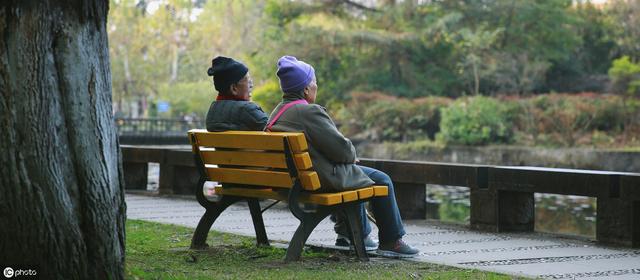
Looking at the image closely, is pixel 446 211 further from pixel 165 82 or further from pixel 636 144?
pixel 165 82

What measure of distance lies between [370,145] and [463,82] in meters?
6.03

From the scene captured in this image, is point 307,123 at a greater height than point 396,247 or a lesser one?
greater

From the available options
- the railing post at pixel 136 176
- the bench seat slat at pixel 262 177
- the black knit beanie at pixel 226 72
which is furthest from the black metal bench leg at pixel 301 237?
the railing post at pixel 136 176

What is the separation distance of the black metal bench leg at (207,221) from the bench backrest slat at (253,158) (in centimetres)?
17

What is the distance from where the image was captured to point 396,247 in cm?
731

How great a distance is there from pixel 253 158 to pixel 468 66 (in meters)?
37.3

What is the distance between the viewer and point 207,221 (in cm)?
767

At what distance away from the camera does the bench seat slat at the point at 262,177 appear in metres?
6.81

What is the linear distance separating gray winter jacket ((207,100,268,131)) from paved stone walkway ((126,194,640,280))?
1002mm

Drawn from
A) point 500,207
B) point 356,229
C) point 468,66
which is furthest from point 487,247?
point 468,66

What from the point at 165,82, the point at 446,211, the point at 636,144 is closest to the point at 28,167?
the point at 446,211

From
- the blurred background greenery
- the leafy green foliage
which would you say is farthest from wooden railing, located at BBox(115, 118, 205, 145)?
the leafy green foliage

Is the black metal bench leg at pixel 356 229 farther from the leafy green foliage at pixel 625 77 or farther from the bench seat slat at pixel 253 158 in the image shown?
the leafy green foliage at pixel 625 77

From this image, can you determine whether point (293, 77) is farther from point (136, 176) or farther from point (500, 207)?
point (136, 176)
